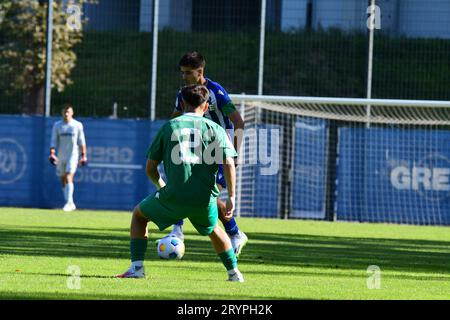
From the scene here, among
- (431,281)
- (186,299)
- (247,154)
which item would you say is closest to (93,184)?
(247,154)

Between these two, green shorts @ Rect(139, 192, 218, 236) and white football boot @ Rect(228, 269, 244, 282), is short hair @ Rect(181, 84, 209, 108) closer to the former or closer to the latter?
green shorts @ Rect(139, 192, 218, 236)

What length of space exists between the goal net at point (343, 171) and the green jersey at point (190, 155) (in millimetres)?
14491

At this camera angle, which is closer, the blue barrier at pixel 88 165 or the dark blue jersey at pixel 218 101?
the dark blue jersey at pixel 218 101

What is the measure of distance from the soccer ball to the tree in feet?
49.8

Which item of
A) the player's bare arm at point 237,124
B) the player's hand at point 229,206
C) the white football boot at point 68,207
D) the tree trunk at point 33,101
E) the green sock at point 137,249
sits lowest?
the white football boot at point 68,207

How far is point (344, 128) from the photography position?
24.0 meters

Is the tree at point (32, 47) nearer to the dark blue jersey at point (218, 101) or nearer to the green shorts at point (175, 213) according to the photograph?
the dark blue jersey at point (218, 101)

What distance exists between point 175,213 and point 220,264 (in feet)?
6.88

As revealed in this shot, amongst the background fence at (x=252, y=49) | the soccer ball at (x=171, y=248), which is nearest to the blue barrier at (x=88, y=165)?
the background fence at (x=252, y=49)

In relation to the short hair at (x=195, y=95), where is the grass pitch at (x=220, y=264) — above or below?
below

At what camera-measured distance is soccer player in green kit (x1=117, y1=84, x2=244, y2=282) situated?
9.10 meters

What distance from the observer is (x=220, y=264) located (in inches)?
442

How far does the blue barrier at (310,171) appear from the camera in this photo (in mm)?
24000

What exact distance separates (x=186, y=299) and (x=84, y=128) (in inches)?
672
